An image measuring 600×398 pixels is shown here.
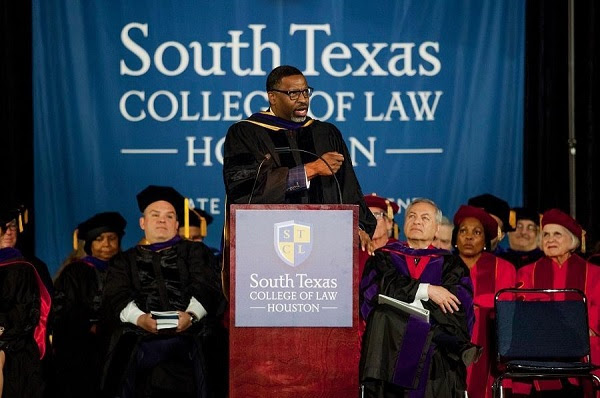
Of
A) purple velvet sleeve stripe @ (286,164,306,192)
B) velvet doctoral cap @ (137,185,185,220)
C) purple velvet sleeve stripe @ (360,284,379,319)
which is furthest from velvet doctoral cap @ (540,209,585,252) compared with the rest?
purple velvet sleeve stripe @ (286,164,306,192)

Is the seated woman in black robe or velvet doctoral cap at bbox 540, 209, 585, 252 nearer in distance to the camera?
velvet doctoral cap at bbox 540, 209, 585, 252

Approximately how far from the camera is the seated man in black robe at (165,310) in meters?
6.14

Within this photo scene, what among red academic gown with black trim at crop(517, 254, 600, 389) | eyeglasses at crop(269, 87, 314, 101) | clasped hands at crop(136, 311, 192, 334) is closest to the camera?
eyeglasses at crop(269, 87, 314, 101)

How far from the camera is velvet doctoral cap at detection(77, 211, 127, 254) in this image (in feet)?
25.5

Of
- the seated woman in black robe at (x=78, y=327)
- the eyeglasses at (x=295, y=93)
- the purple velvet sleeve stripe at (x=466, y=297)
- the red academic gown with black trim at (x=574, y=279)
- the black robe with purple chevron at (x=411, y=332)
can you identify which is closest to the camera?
the eyeglasses at (x=295, y=93)

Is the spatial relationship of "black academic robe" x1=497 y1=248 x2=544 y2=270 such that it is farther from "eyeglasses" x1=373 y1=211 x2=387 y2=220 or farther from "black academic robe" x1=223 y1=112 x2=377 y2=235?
"black academic robe" x1=223 y1=112 x2=377 y2=235

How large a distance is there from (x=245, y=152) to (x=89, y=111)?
3.76m

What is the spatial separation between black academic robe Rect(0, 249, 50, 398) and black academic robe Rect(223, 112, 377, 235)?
5.58 feet

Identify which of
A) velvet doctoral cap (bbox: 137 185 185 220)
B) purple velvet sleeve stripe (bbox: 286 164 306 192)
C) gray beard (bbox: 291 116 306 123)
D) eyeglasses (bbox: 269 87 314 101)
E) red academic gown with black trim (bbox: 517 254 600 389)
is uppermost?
eyeglasses (bbox: 269 87 314 101)

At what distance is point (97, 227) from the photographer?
7.79 metres

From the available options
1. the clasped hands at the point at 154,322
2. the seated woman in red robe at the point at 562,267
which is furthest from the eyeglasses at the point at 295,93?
the seated woman in red robe at the point at 562,267

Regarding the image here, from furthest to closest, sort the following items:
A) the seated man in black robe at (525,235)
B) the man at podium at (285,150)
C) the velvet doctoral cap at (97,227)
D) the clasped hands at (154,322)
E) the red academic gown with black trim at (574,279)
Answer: the seated man in black robe at (525,235)
the velvet doctoral cap at (97,227)
the red academic gown with black trim at (574,279)
the clasped hands at (154,322)
the man at podium at (285,150)

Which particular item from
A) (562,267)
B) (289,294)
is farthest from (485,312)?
(289,294)

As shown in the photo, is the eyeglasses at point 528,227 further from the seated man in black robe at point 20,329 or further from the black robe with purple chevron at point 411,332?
the seated man in black robe at point 20,329
